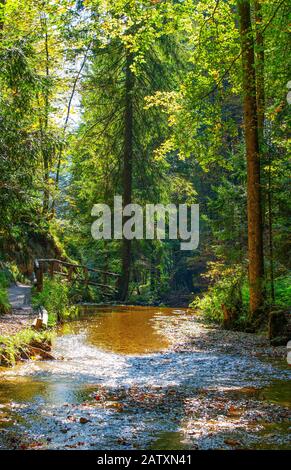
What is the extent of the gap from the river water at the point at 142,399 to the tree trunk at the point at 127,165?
1448 centimetres

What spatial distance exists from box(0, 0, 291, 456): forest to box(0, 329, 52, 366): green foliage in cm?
4

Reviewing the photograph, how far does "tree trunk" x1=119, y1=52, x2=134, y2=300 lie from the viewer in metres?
24.6

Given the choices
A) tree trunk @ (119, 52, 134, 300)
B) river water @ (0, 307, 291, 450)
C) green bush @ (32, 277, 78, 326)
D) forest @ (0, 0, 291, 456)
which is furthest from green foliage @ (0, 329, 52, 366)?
tree trunk @ (119, 52, 134, 300)

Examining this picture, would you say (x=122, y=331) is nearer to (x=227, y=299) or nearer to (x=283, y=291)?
(x=227, y=299)

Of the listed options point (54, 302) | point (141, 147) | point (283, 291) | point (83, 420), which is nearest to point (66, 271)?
point (54, 302)

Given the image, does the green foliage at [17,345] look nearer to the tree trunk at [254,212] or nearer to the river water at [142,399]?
the river water at [142,399]

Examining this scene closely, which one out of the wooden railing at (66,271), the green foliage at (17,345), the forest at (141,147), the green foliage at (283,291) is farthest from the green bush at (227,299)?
the green foliage at (17,345)

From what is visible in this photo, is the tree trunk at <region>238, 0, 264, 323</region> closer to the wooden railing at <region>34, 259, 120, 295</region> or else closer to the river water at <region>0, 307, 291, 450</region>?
the river water at <region>0, 307, 291, 450</region>

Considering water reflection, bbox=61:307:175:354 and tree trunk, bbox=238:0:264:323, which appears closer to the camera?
water reflection, bbox=61:307:175:354

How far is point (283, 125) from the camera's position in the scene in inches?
576

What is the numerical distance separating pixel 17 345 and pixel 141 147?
18454 millimetres
